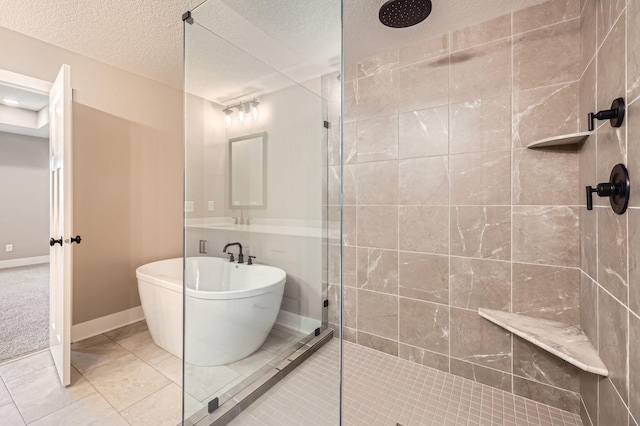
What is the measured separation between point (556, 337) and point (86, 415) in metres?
2.48

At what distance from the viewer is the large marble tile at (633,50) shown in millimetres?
875

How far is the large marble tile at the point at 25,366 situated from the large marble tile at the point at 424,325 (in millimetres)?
2561

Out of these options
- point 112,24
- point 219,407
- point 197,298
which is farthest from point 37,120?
point 219,407

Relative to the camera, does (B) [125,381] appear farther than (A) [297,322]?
No

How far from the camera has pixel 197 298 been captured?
167 cm

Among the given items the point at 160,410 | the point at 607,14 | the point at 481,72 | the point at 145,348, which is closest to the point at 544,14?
the point at 481,72

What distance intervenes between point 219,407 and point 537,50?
2662 millimetres

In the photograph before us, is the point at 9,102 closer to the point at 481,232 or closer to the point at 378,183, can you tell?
the point at 378,183

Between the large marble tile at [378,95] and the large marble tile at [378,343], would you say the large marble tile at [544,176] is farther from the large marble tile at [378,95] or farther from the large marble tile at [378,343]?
the large marble tile at [378,343]

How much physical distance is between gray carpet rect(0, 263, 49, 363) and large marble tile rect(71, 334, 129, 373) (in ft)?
1.01

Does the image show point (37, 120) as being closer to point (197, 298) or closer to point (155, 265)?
point (155, 265)

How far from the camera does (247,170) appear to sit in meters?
1.77

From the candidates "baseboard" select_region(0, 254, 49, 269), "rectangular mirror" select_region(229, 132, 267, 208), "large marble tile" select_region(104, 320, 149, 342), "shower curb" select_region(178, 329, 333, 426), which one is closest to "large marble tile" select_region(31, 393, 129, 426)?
"shower curb" select_region(178, 329, 333, 426)

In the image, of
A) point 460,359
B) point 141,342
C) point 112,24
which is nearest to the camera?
point 460,359
